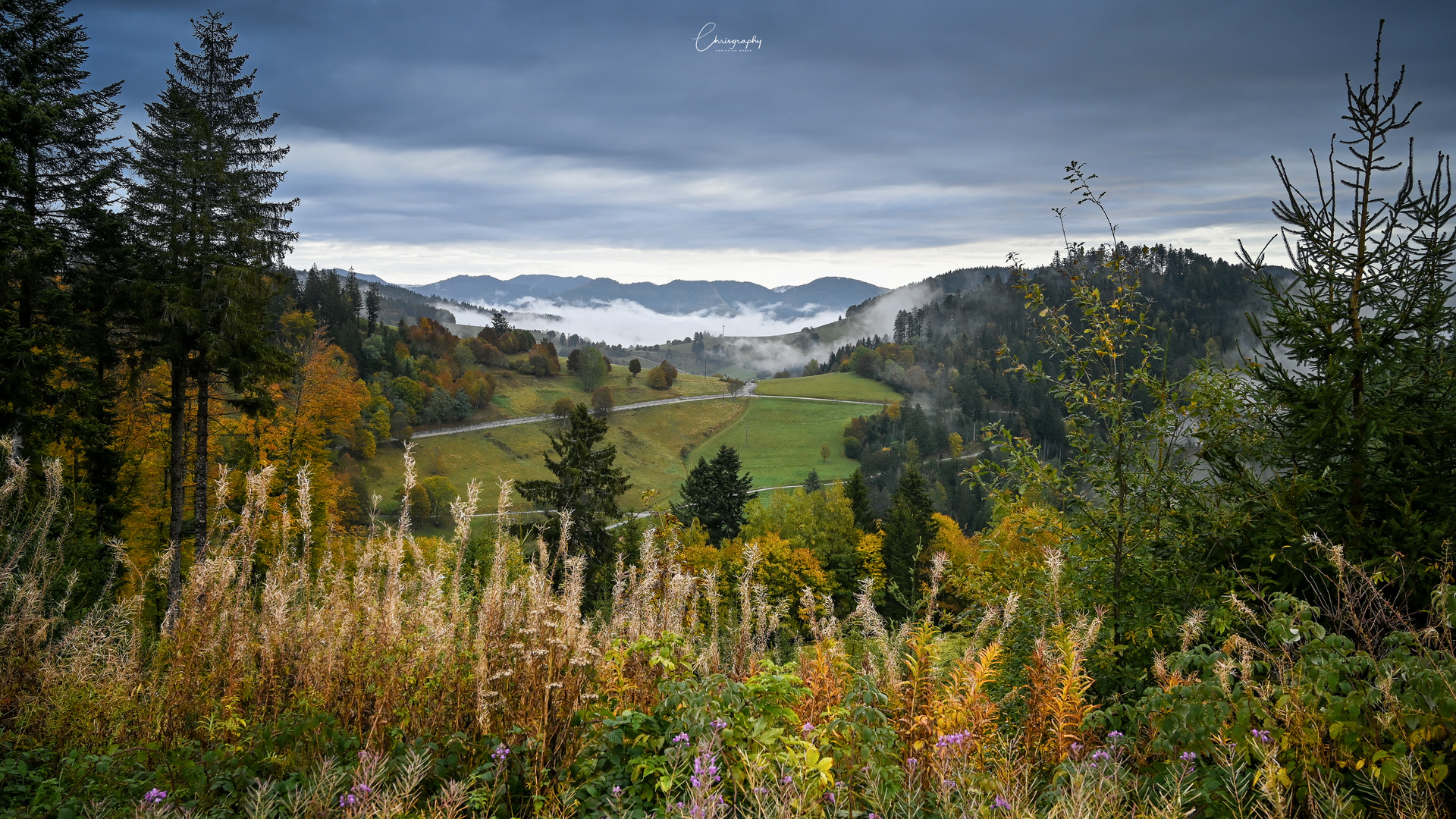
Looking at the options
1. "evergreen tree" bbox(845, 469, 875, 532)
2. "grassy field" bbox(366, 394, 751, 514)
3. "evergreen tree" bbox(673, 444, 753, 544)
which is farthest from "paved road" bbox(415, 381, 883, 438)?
"evergreen tree" bbox(845, 469, 875, 532)

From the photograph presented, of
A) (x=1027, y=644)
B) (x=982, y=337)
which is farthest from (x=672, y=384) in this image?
(x=1027, y=644)

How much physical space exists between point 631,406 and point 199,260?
104 meters

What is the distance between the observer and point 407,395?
294 feet

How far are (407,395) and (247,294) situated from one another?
7888 cm

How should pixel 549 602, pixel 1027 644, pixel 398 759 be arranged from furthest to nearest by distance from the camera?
pixel 1027 644 → pixel 549 602 → pixel 398 759

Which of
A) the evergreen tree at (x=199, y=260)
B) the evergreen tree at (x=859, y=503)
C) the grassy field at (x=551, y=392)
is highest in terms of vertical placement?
the evergreen tree at (x=199, y=260)

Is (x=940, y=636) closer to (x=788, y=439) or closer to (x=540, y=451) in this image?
(x=540, y=451)

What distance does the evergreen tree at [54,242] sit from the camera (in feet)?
45.1

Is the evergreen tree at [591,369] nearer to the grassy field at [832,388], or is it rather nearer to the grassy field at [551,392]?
the grassy field at [551,392]

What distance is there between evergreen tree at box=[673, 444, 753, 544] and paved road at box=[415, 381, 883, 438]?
51.7 metres

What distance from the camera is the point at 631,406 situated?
11994cm

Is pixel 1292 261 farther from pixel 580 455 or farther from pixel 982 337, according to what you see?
pixel 982 337

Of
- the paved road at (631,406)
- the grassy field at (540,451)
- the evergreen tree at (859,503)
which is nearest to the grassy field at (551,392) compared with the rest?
the paved road at (631,406)

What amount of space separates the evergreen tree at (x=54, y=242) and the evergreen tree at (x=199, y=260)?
2.71ft
